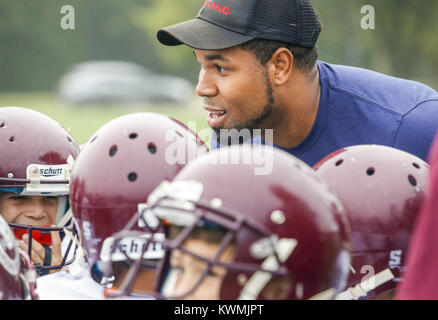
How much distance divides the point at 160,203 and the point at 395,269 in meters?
1.07

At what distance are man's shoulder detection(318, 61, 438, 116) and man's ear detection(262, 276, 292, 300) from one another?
2130 mm

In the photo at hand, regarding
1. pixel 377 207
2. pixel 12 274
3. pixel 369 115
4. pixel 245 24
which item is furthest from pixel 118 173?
pixel 369 115

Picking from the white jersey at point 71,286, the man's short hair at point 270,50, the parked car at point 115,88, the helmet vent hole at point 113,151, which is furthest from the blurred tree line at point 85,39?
the helmet vent hole at point 113,151

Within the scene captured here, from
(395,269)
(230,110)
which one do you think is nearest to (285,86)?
(230,110)

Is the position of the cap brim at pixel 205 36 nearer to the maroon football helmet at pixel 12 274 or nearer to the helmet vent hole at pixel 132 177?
the helmet vent hole at pixel 132 177

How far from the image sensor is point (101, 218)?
2980 mm

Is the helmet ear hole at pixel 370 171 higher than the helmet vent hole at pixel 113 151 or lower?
lower

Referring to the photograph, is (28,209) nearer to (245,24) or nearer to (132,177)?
(132,177)

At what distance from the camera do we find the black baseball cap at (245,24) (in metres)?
3.89

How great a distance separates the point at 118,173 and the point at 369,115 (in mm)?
1807

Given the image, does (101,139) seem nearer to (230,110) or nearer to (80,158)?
(80,158)

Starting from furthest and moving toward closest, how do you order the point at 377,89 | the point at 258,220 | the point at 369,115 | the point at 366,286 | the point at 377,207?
1. the point at 377,89
2. the point at 369,115
3. the point at 377,207
4. the point at 366,286
5. the point at 258,220

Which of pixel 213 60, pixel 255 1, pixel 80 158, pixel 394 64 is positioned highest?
pixel 255 1

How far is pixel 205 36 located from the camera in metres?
3.91
